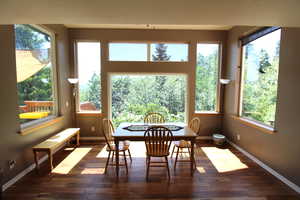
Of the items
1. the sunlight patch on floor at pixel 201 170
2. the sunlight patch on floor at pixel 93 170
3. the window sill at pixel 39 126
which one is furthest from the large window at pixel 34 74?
the sunlight patch on floor at pixel 201 170

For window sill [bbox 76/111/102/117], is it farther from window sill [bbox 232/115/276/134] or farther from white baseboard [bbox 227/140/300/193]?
white baseboard [bbox 227/140/300/193]

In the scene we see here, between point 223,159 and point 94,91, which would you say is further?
point 94,91

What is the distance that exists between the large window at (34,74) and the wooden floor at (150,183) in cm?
107

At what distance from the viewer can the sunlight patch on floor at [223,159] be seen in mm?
2854

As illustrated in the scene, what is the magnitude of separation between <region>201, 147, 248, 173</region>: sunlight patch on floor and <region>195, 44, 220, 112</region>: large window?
1.22m

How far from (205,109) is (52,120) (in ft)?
12.6

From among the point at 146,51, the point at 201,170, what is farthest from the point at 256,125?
the point at 146,51

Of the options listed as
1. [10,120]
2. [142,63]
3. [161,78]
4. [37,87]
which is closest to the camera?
[10,120]

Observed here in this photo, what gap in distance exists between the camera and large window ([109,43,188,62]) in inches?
164

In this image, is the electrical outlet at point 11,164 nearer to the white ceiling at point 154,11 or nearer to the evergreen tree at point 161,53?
the white ceiling at point 154,11

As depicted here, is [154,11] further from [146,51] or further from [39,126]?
[39,126]

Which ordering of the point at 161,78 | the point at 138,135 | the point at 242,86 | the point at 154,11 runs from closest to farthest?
the point at 154,11
the point at 138,135
the point at 242,86
the point at 161,78

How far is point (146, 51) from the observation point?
4.18m

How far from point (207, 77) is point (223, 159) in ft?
7.18
